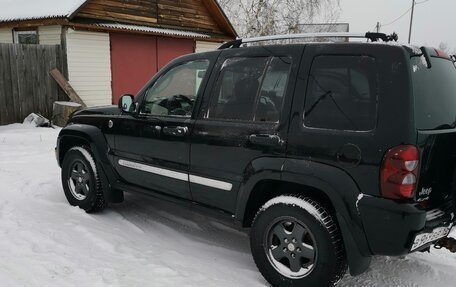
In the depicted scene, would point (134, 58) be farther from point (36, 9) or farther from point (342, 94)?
point (342, 94)

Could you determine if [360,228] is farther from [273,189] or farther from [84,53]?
[84,53]

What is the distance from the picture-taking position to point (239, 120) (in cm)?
349

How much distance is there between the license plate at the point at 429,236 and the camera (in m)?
2.78

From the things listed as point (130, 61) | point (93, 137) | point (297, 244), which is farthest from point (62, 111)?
point (297, 244)

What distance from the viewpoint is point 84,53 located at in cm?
1285

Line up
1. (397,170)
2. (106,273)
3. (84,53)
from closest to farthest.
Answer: (397,170) < (106,273) < (84,53)

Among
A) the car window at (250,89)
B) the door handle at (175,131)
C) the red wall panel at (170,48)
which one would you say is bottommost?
the door handle at (175,131)

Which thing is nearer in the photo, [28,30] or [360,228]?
[360,228]

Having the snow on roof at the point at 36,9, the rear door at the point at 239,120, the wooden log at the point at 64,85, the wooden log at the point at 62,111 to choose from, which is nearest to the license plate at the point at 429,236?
the rear door at the point at 239,120

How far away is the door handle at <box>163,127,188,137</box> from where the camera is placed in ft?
12.5

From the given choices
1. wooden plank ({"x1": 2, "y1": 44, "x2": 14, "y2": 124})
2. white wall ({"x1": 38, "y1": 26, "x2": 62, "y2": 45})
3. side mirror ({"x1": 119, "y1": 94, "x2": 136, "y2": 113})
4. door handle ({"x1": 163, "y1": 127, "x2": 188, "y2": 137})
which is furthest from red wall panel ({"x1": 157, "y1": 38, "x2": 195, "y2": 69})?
door handle ({"x1": 163, "y1": 127, "x2": 188, "y2": 137})

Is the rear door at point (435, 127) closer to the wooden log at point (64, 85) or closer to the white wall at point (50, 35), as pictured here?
the wooden log at point (64, 85)

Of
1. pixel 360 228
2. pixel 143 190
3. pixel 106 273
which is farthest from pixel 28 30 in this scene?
pixel 360 228

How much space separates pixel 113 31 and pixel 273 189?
11635 mm
